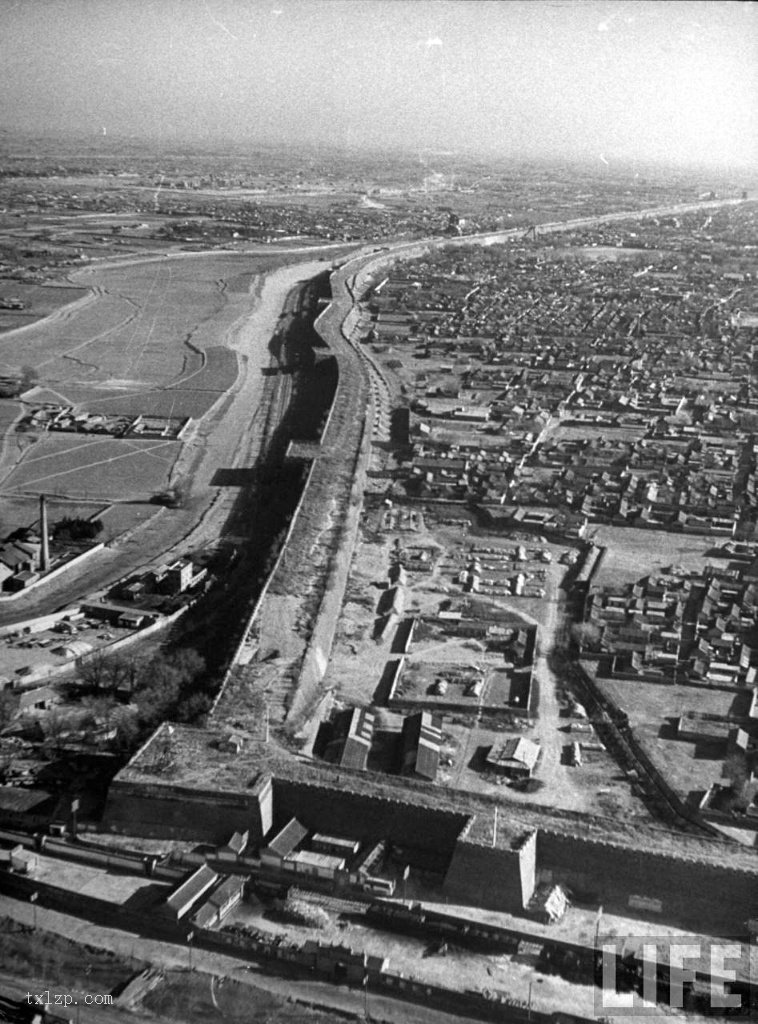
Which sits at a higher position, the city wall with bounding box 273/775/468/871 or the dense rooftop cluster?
the dense rooftop cluster

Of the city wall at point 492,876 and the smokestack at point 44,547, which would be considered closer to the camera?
the city wall at point 492,876

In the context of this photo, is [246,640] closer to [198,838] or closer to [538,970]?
[198,838]

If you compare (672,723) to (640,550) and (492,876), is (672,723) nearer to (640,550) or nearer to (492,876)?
(492,876)

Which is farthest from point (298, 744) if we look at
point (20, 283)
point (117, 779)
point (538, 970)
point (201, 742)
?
point (20, 283)

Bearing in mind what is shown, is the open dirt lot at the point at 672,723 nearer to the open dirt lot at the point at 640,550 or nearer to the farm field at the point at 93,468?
the open dirt lot at the point at 640,550

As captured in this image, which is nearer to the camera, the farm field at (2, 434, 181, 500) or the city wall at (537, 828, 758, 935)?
the city wall at (537, 828, 758, 935)

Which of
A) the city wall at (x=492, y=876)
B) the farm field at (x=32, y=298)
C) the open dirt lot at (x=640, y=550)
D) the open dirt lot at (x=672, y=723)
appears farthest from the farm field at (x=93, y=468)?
the farm field at (x=32, y=298)

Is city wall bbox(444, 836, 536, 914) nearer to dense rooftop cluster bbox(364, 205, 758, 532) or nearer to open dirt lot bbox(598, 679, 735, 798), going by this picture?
open dirt lot bbox(598, 679, 735, 798)

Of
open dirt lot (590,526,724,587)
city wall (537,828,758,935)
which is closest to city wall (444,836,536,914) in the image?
city wall (537,828,758,935)

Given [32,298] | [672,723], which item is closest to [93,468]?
[672,723]
